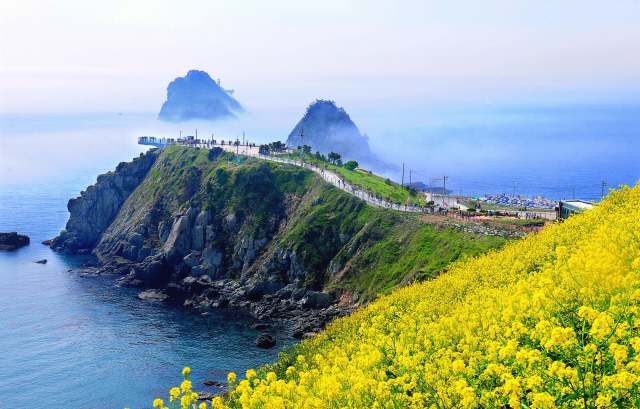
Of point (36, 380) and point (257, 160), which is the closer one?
point (36, 380)

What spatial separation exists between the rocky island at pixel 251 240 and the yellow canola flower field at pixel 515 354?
35379 millimetres

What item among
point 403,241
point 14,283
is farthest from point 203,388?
point 14,283

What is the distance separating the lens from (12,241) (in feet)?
427

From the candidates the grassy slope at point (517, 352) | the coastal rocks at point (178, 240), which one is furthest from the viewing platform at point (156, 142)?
the grassy slope at point (517, 352)

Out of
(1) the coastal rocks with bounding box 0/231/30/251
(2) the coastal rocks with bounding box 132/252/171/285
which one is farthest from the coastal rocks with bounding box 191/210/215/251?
(1) the coastal rocks with bounding box 0/231/30/251

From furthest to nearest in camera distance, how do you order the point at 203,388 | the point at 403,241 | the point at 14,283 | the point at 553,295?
the point at 14,283, the point at 403,241, the point at 203,388, the point at 553,295

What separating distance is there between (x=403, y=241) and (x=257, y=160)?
56786 mm

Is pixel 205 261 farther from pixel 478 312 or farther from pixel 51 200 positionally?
pixel 51 200

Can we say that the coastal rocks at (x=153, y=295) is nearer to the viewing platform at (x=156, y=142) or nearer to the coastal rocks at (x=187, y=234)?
the coastal rocks at (x=187, y=234)

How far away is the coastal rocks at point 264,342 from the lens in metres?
70.2

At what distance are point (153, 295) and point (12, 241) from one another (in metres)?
64.1

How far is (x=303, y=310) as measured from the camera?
81000 mm

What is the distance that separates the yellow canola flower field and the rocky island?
35.4 m

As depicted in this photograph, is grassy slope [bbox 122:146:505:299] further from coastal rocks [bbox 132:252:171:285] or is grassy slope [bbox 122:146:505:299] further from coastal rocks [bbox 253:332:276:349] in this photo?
coastal rocks [bbox 253:332:276:349]
